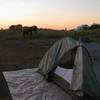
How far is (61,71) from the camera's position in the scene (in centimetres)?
932

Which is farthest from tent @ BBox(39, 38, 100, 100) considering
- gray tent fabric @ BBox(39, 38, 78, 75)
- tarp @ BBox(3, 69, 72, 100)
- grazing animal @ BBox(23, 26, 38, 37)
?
grazing animal @ BBox(23, 26, 38, 37)

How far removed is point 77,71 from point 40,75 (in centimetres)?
299

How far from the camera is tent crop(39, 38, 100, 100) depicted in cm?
742

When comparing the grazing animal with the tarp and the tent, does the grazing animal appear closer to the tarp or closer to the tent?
the tarp

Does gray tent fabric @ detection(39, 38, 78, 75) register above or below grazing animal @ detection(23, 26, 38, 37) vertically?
above

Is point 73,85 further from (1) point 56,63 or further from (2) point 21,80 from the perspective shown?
(2) point 21,80

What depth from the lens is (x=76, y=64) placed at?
8.20m

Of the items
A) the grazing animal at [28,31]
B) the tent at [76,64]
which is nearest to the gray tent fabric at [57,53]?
the tent at [76,64]

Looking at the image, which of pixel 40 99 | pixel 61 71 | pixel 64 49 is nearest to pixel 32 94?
pixel 40 99

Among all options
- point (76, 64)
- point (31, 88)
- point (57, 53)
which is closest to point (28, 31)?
point (57, 53)

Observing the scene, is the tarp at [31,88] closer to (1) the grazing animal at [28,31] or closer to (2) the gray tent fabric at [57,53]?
(2) the gray tent fabric at [57,53]

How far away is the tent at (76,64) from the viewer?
7.42 m

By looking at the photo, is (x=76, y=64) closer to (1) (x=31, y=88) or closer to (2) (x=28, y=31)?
(1) (x=31, y=88)

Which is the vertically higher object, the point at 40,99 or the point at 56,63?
the point at 56,63
